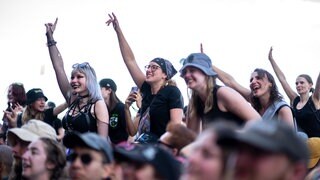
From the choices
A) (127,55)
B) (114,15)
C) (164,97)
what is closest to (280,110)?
(164,97)

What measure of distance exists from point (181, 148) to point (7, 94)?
4045mm

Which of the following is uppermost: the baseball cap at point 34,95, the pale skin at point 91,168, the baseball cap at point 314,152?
the baseball cap at point 34,95

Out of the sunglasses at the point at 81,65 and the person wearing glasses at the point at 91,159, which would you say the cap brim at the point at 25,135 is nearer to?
the sunglasses at the point at 81,65

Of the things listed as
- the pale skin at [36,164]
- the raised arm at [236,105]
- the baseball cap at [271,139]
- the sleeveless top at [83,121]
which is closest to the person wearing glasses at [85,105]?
the sleeveless top at [83,121]

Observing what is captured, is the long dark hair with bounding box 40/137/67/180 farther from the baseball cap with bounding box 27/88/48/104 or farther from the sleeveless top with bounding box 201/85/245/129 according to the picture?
the baseball cap with bounding box 27/88/48/104

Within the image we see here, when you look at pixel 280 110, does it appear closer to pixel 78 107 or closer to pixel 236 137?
pixel 78 107

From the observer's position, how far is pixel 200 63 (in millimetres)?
4730

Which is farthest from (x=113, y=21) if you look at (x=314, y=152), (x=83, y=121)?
(x=314, y=152)

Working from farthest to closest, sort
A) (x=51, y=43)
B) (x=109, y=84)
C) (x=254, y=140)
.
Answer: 1. (x=109, y=84)
2. (x=51, y=43)
3. (x=254, y=140)

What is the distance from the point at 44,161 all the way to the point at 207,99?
1276 millimetres

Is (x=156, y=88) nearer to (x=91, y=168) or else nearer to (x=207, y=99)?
(x=207, y=99)

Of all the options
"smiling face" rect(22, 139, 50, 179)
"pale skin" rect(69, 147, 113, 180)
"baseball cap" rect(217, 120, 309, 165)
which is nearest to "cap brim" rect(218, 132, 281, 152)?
"baseball cap" rect(217, 120, 309, 165)

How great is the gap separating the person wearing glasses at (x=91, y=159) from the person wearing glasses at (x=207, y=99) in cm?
110

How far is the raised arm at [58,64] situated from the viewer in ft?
20.4
